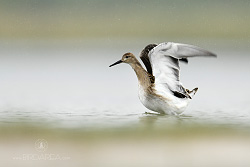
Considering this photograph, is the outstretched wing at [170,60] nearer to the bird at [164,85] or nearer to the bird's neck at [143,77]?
the bird at [164,85]

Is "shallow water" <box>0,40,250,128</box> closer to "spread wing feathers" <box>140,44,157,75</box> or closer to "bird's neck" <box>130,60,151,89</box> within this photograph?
"bird's neck" <box>130,60,151,89</box>

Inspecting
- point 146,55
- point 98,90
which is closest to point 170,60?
point 146,55

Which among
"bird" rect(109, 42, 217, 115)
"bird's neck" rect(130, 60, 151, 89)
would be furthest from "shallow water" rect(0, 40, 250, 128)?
"bird's neck" rect(130, 60, 151, 89)

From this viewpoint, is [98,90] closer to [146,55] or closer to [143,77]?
[146,55]

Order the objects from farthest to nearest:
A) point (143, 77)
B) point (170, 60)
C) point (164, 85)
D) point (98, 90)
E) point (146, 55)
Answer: point (98, 90) < point (146, 55) < point (143, 77) < point (164, 85) < point (170, 60)

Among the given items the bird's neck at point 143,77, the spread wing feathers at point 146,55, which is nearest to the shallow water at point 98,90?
the bird's neck at point 143,77

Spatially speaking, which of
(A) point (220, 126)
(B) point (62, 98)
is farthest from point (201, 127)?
(B) point (62, 98)
